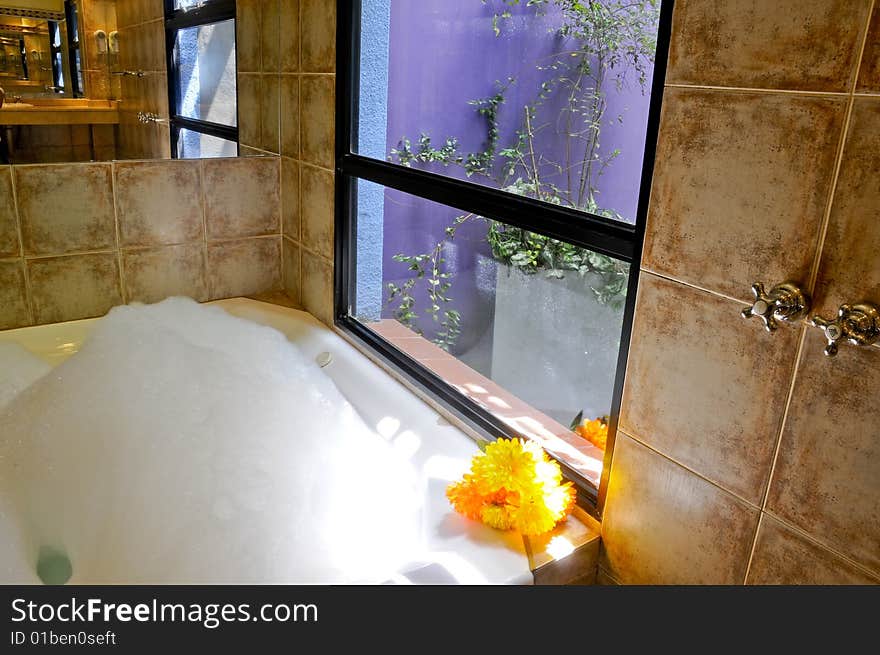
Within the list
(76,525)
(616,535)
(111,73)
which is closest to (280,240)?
(111,73)

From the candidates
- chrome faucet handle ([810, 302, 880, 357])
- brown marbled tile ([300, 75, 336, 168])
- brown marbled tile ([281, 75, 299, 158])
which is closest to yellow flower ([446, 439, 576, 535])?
chrome faucet handle ([810, 302, 880, 357])

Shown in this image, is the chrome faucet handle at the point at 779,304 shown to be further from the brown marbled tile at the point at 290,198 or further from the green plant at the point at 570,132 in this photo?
the brown marbled tile at the point at 290,198

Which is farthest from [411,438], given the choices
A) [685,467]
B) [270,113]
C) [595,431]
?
[270,113]

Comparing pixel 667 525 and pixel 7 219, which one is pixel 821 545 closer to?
pixel 667 525

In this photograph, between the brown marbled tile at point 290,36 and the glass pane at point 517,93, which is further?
the brown marbled tile at point 290,36

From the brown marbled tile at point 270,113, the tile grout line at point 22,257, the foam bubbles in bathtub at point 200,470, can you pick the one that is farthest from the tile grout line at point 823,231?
the tile grout line at point 22,257

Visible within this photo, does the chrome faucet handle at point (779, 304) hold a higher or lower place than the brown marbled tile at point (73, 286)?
higher

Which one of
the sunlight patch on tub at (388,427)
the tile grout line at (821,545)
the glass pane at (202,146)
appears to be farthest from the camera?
the glass pane at (202,146)

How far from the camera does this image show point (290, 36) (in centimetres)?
236

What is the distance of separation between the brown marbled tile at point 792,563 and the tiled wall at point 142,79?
6.64ft

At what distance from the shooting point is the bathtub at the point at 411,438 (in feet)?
4.45

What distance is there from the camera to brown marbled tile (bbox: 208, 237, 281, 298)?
255 cm

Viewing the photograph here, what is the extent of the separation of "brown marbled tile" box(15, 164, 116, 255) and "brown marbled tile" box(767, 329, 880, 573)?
2044mm

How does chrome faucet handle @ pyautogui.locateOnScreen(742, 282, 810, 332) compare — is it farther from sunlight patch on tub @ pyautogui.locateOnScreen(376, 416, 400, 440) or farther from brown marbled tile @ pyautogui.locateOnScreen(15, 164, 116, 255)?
brown marbled tile @ pyautogui.locateOnScreen(15, 164, 116, 255)
